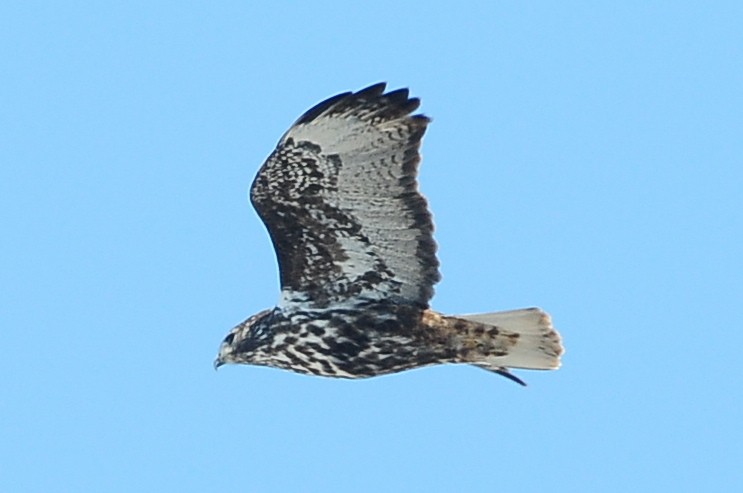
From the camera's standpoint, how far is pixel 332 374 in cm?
1619

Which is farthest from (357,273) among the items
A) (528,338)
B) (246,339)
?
(528,338)

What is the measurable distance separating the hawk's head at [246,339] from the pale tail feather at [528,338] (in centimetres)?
138

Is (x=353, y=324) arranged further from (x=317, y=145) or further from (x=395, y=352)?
(x=317, y=145)

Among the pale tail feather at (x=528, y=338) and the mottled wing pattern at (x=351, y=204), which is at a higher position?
the mottled wing pattern at (x=351, y=204)

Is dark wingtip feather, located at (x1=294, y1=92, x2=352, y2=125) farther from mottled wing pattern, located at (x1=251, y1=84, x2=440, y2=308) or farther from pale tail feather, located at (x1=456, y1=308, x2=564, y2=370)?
pale tail feather, located at (x1=456, y1=308, x2=564, y2=370)

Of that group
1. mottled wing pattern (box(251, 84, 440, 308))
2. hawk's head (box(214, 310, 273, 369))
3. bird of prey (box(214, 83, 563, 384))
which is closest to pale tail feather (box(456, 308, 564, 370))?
bird of prey (box(214, 83, 563, 384))

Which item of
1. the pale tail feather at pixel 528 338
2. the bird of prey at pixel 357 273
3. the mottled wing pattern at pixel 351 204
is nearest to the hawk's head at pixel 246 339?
the bird of prey at pixel 357 273

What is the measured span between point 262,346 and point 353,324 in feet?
2.28

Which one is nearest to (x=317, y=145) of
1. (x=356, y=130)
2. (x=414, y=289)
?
(x=356, y=130)

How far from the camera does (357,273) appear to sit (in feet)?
52.7

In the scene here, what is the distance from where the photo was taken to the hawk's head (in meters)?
16.3

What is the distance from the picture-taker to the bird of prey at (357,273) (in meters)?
15.4

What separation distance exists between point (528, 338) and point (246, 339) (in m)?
1.99

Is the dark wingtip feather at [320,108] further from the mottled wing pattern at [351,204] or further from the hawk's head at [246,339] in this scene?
the hawk's head at [246,339]
